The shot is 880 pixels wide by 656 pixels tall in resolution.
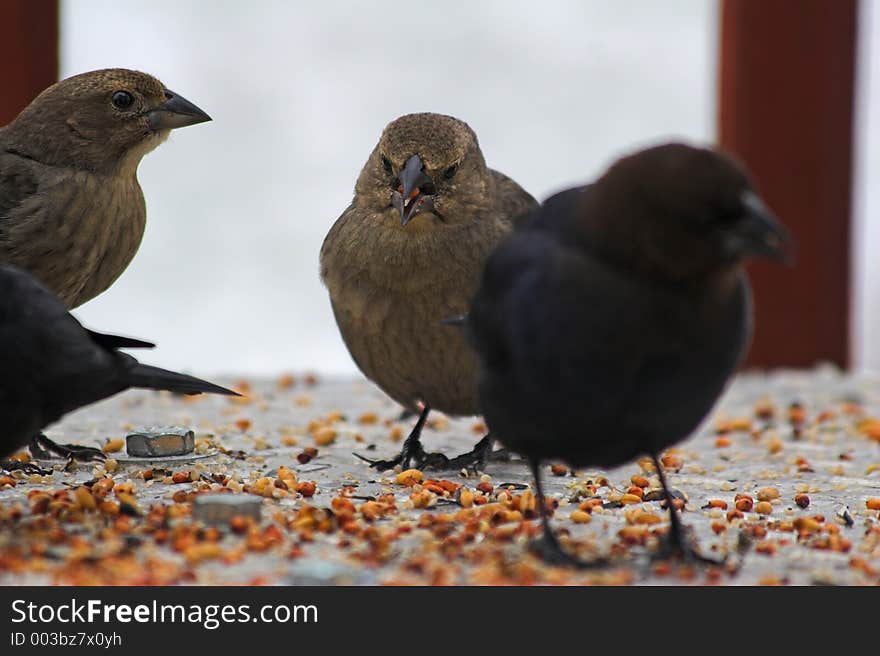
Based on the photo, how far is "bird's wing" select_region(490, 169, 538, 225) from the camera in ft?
11.9

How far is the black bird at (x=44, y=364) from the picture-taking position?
9.16 ft

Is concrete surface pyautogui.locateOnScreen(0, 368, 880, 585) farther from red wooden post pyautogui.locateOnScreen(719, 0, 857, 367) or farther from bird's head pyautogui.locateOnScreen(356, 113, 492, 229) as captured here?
red wooden post pyautogui.locateOnScreen(719, 0, 857, 367)

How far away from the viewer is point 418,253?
11.4ft

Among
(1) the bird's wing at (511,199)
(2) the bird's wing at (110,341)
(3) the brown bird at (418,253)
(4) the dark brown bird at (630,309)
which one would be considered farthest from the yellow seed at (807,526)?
(2) the bird's wing at (110,341)

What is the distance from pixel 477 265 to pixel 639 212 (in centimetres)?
116

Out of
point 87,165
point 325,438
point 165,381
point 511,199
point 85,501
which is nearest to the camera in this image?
point 85,501

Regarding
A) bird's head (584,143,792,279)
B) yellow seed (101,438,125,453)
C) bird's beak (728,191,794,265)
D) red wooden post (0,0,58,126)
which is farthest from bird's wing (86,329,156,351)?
red wooden post (0,0,58,126)

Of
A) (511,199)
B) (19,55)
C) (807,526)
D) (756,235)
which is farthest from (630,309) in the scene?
(19,55)

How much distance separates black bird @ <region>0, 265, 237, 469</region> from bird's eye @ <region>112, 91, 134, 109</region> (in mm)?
1065

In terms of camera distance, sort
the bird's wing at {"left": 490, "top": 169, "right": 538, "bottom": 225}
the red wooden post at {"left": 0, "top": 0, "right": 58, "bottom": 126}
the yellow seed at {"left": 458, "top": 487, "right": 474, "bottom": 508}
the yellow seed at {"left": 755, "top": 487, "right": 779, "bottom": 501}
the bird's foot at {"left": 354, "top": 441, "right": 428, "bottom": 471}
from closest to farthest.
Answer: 1. the yellow seed at {"left": 458, "top": 487, "right": 474, "bottom": 508}
2. the yellow seed at {"left": 755, "top": 487, "right": 779, "bottom": 501}
3. the bird's wing at {"left": 490, "top": 169, "right": 538, "bottom": 225}
4. the bird's foot at {"left": 354, "top": 441, "right": 428, "bottom": 471}
5. the red wooden post at {"left": 0, "top": 0, "right": 58, "bottom": 126}

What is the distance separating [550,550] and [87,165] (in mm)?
2002

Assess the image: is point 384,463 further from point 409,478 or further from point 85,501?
point 85,501
